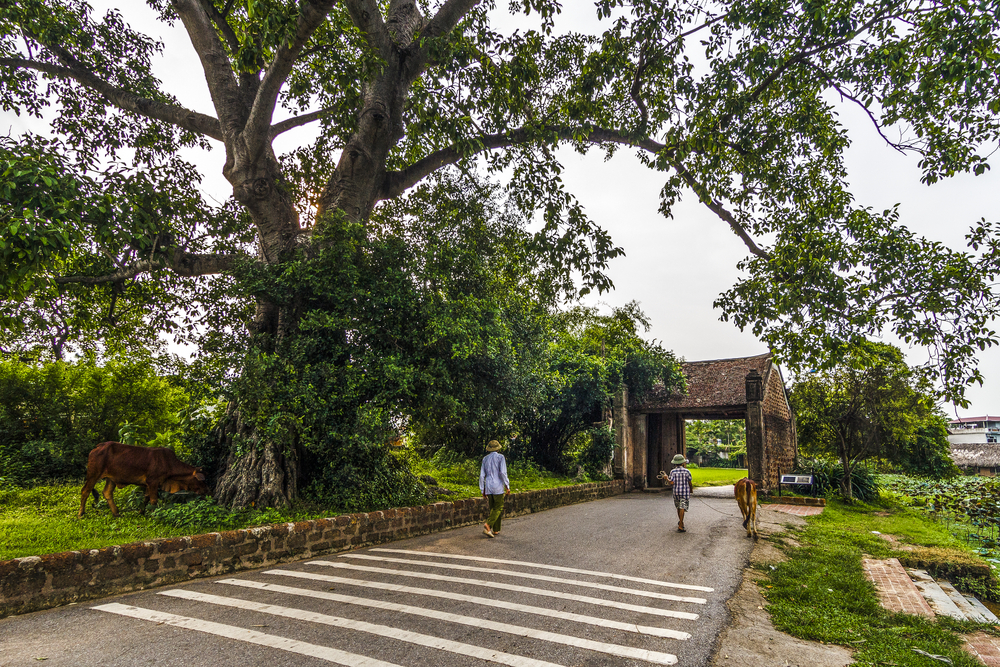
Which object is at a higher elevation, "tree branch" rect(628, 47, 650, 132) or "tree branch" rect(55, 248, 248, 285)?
"tree branch" rect(628, 47, 650, 132)

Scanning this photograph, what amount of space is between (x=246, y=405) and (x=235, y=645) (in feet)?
14.3

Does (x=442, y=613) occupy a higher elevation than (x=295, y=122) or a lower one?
lower

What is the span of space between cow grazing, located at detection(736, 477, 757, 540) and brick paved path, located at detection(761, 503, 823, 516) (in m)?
5.05

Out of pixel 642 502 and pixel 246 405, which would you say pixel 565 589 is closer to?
pixel 246 405

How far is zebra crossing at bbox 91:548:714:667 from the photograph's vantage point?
12.8ft

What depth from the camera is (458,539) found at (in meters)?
8.95

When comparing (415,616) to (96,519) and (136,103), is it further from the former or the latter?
(136,103)

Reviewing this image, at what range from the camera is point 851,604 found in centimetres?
529

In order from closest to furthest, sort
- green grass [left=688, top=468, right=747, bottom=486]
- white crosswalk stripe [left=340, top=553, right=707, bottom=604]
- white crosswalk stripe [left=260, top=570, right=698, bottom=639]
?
white crosswalk stripe [left=260, top=570, right=698, bottom=639]
white crosswalk stripe [left=340, top=553, right=707, bottom=604]
green grass [left=688, top=468, right=747, bottom=486]

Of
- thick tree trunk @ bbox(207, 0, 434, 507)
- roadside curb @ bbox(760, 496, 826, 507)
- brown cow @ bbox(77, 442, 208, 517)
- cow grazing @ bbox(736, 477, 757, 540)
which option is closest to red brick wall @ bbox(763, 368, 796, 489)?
roadside curb @ bbox(760, 496, 826, 507)

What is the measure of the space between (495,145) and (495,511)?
7.29 m

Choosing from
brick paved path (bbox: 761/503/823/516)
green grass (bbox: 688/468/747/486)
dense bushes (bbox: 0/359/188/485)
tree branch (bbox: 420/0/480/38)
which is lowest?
green grass (bbox: 688/468/747/486)

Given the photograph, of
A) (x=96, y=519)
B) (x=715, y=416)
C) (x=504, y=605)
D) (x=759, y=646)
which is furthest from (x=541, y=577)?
(x=715, y=416)

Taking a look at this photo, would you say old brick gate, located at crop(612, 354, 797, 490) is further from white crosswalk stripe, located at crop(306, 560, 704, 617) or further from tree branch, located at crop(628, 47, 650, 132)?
white crosswalk stripe, located at crop(306, 560, 704, 617)
